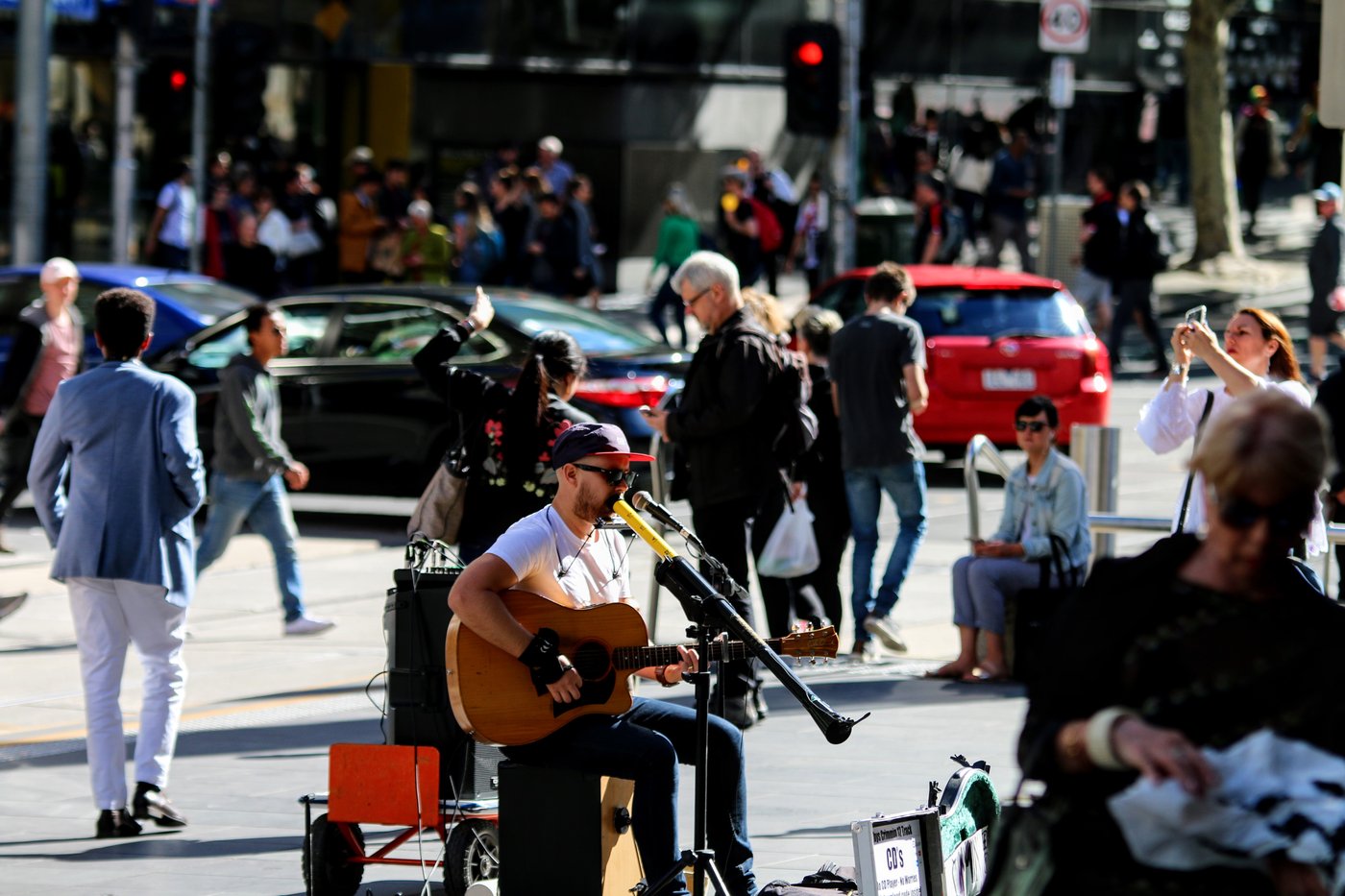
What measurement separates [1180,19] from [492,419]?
3186 cm

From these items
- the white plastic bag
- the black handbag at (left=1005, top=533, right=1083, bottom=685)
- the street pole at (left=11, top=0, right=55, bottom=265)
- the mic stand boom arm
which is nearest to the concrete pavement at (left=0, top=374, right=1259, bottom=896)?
the black handbag at (left=1005, top=533, right=1083, bottom=685)

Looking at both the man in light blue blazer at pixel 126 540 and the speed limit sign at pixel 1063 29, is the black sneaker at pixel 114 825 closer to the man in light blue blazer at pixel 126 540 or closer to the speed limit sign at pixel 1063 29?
the man in light blue blazer at pixel 126 540

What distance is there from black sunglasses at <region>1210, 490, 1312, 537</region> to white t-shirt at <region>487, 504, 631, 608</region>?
282 centimetres

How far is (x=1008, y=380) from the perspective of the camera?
16.4 metres

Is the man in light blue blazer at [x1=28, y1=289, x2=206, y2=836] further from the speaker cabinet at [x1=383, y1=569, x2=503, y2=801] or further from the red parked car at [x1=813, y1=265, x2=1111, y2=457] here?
the red parked car at [x1=813, y1=265, x2=1111, y2=457]

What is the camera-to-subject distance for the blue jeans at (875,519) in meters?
11.2

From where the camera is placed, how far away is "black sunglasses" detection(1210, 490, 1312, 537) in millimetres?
3607

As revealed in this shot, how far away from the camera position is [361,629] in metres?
11.9

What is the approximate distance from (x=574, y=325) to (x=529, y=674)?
29.4ft

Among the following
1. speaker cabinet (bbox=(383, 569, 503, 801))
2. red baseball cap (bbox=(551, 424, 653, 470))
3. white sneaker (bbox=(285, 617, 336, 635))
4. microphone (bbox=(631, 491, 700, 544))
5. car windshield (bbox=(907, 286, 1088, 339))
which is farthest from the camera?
car windshield (bbox=(907, 286, 1088, 339))

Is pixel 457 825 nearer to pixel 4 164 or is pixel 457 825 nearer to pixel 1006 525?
pixel 1006 525

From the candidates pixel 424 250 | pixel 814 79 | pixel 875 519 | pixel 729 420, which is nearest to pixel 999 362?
pixel 814 79

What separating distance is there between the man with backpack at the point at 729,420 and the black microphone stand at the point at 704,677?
10.8ft

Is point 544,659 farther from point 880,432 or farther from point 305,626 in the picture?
point 305,626
